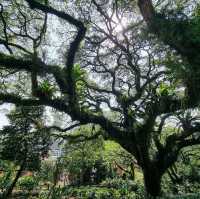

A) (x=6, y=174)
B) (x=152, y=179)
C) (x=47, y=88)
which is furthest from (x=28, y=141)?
(x=152, y=179)

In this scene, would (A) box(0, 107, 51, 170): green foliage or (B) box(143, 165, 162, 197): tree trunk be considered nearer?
(A) box(0, 107, 51, 170): green foliage

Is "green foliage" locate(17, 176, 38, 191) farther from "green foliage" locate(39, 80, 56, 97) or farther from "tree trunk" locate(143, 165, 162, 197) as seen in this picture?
"green foliage" locate(39, 80, 56, 97)

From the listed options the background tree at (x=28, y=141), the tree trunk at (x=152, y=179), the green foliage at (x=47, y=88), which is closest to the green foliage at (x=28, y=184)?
the background tree at (x=28, y=141)

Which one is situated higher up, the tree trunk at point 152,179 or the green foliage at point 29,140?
the green foliage at point 29,140

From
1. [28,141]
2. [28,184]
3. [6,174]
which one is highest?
[28,141]

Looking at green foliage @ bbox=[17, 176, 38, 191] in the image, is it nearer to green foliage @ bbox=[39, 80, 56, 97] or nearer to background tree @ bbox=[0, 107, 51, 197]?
background tree @ bbox=[0, 107, 51, 197]

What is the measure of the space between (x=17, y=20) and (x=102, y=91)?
4.92m

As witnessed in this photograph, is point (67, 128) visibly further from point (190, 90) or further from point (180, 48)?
point (180, 48)

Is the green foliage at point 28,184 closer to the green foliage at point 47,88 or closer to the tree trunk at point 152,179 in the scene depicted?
the tree trunk at point 152,179

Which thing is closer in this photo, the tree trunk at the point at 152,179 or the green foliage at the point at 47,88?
the green foliage at the point at 47,88

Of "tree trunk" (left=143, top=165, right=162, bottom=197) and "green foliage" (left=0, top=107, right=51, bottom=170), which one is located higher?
"green foliage" (left=0, top=107, right=51, bottom=170)

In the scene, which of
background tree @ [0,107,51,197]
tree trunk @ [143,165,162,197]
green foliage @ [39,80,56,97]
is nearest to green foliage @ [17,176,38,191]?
background tree @ [0,107,51,197]

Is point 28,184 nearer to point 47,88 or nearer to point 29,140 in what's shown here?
point 29,140

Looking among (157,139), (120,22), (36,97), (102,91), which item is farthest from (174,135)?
(36,97)
